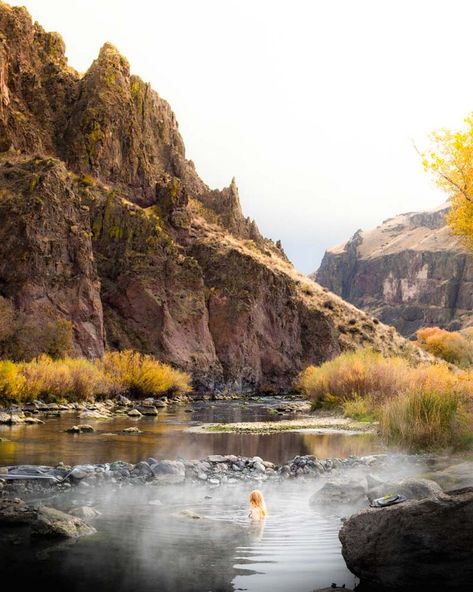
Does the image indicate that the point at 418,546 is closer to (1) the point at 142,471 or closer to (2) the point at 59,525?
(2) the point at 59,525

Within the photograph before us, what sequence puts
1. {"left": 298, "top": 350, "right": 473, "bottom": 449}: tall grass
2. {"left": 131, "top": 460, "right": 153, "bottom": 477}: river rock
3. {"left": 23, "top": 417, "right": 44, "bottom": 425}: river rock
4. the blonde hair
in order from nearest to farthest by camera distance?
the blonde hair
{"left": 131, "top": 460, "right": 153, "bottom": 477}: river rock
{"left": 298, "top": 350, "right": 473, "bottom": 449}: tall grass
{"left": 23, "top": 417, "right": 44, "bottom": 425}: river rock

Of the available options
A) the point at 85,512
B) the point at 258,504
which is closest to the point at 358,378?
the point at 258,504

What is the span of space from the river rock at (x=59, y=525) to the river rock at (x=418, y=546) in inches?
157

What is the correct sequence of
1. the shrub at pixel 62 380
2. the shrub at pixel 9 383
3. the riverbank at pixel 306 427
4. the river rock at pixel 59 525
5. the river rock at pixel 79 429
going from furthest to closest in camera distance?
1. the shrub at pixel 62 380
2. the shrub at pixel 9 383
3. the riverbank at pixel 306 427
4. the river rock at pixel 79 429
5. the river rock at pixel 59 525

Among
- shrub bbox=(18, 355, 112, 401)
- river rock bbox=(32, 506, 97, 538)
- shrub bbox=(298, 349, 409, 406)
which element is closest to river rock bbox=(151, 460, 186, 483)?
river rock bbox=(32, 506, 97, 538)

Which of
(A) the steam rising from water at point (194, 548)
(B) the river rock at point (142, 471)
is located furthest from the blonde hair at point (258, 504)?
(B) the river rock at point (142, 471)

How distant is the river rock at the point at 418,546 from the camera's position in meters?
7.30

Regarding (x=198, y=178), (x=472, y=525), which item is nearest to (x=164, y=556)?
(x=472, y=525)

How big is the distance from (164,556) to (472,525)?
12.4 feet

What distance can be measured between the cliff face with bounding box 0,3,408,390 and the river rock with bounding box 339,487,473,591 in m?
56.5

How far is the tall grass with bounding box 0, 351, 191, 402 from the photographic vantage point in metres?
37.4

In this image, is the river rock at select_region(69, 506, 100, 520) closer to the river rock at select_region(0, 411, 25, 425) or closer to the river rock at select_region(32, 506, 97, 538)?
the river rock at select_region(32, 506, 97, 538)

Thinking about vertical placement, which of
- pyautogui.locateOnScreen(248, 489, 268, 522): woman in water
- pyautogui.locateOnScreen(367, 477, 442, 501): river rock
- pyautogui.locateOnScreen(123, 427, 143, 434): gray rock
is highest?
pyautogui.locateOnScreen(367, 477, 442, 501): river rock

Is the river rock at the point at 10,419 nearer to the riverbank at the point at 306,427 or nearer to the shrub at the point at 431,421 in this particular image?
the riverbank at the point at 306,427
